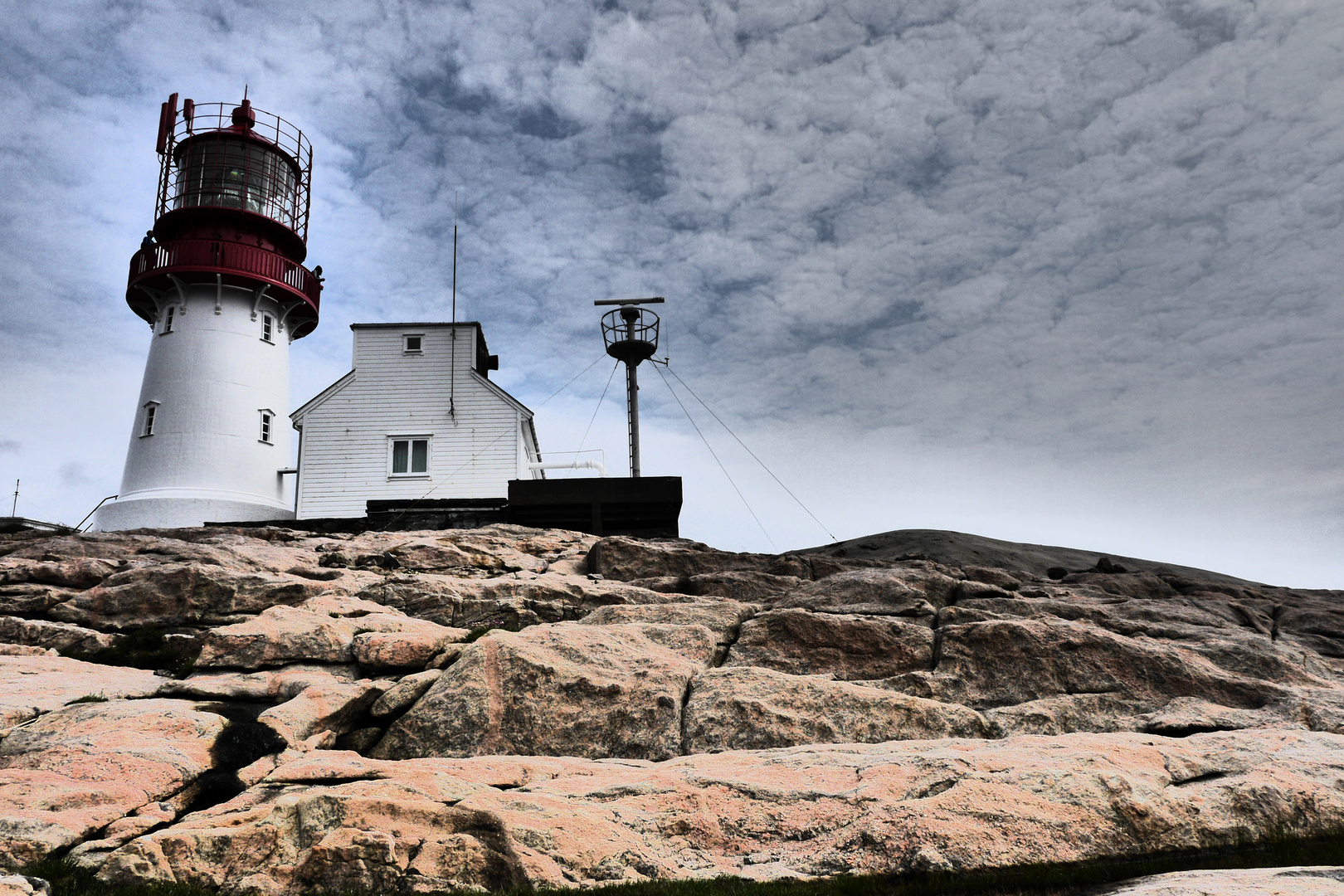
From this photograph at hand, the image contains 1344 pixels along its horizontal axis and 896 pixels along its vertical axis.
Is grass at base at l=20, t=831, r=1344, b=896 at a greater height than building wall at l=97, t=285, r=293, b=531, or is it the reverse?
building wall at l=97, t=285, r=293, b=531

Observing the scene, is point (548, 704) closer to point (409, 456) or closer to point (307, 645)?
point (307, 645)

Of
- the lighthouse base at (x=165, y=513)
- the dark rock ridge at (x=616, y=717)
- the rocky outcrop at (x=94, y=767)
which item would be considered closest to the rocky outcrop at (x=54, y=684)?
the dark rock ridge at (x=616, y=717)

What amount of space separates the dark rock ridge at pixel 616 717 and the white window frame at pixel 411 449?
1598 centimetres

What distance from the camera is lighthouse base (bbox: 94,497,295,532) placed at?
34.0 metres

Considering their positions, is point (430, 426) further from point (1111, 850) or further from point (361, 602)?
point (1111, 850)

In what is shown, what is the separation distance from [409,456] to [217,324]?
9.93m

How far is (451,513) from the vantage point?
31359 millimetres

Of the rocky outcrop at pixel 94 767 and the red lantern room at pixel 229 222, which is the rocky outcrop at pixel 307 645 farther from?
the red lantern room at pixel 229 222

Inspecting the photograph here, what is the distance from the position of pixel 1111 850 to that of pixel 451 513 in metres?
26.3

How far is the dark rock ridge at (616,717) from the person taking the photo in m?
7.63

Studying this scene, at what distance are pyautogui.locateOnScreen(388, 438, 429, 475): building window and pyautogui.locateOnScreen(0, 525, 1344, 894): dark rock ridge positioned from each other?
1605 centimetres

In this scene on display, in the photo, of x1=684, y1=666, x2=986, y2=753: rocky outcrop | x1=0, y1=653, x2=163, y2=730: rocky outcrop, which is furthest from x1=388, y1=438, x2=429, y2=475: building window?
x1=684, y1=666, x2=986, y2=753: rocky outcrop

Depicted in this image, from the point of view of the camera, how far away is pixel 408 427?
36.8 meters

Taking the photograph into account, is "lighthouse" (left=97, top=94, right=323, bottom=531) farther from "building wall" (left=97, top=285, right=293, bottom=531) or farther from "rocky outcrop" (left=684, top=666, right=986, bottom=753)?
"rocky outcrop" (left=684, top=666, right=986, bottom=753)
